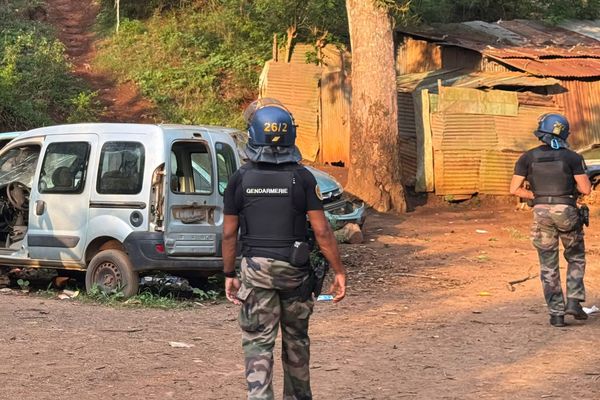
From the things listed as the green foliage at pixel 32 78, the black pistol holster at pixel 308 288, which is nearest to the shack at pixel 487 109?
the green foliage at pixel 32 78

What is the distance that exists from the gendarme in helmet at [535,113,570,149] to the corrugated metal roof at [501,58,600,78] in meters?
11.6

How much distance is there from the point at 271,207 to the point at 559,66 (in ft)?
54.0

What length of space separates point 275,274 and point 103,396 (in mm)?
1697

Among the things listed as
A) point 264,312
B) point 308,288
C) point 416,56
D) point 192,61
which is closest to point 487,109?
point 416,56

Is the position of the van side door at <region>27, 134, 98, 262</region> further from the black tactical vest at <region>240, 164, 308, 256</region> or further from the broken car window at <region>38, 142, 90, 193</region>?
the black tactical vest at <region>240, 164, 308, 256</region>

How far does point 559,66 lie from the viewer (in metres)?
20.1

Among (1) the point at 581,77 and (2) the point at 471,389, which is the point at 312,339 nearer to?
(2) the point at 471,389

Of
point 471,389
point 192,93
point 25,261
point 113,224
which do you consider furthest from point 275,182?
point 192,93

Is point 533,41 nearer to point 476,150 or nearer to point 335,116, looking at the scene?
point 335,116

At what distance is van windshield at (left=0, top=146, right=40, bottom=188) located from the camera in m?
10.6

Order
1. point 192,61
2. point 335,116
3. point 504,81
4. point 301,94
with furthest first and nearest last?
point 192,61 → point 301,94 → point 335,116 → point 504,81

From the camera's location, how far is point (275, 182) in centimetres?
492

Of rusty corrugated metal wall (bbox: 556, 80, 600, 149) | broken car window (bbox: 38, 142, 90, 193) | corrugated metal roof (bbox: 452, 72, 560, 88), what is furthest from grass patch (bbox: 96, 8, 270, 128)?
broken car window (bbox: 38, 142, 90, 193)

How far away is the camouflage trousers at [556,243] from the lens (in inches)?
320
